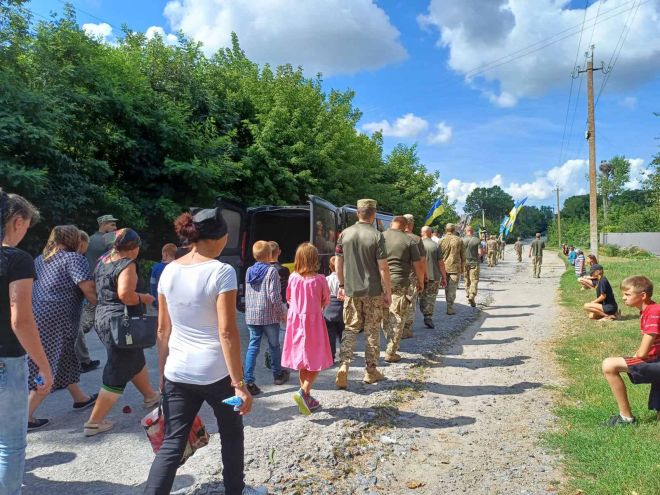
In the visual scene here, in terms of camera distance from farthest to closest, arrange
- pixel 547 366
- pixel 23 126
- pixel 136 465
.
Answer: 1. pixel 23 126
2. pixel 547 366
3. pixel 136 465

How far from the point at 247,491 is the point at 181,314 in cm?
121

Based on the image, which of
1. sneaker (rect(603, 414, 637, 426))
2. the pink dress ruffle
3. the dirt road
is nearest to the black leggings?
the dirt road

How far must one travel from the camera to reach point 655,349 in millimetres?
3977

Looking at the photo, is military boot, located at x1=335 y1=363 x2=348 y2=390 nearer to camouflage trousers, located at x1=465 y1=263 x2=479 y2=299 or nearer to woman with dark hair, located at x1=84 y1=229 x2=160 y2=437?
woman with dark hair, located at x1=84 y1=229 x2=160 y2=437

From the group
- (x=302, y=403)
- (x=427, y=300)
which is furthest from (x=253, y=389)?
(x=427, y=300)

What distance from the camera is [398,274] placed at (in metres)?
6.70

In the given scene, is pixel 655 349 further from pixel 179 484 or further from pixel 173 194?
pixel 173 194

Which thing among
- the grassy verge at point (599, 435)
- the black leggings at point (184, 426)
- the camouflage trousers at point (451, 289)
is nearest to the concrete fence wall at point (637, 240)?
the camouflage trousers at point (451, 289)

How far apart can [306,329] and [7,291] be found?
2.63 m

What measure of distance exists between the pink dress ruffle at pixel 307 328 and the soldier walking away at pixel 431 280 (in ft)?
15.0

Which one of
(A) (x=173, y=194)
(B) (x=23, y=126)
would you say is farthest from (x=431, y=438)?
(A) (x=173, y=194)

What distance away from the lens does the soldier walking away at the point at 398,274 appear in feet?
21.3

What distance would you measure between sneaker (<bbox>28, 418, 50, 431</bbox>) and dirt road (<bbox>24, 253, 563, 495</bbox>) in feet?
0.35

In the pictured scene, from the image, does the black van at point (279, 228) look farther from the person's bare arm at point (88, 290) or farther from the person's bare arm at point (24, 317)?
the person's bare arm at point (24, 317)
